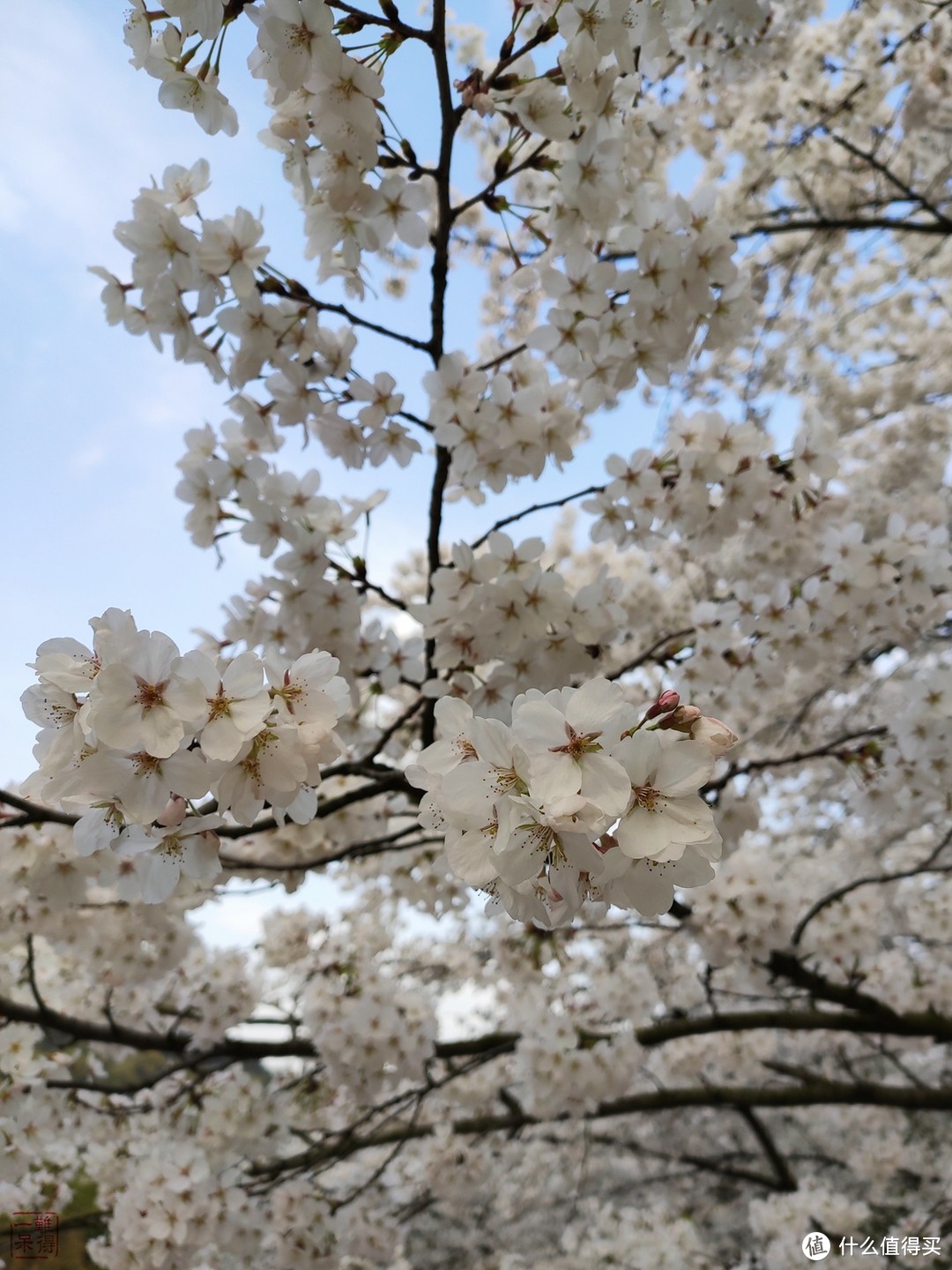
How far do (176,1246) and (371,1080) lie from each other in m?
0.92

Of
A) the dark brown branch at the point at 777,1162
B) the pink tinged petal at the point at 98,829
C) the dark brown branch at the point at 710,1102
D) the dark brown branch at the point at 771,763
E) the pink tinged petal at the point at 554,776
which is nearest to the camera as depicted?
the pink tinged petal at the point at 554,776

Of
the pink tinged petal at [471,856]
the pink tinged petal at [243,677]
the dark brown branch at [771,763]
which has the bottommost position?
the pink tinged petal at [471,856]

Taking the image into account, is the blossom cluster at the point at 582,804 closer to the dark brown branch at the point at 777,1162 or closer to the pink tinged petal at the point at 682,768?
the pink tinged petal at the point at 682,768

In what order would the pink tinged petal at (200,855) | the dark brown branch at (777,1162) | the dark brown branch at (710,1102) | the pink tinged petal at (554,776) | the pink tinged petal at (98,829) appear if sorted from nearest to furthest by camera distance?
1. the pink tinged petal at (554,776)
2. the pink tinged petal at (98,829)
3. the pink tinged petal at (200,855)
4. the dark brown branch at (710,1102)
5. the dark brown branch at (777,1162)

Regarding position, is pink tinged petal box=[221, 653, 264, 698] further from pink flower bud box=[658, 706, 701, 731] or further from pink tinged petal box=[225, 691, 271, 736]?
pink flower bud box=[658, 706, 701, 731]

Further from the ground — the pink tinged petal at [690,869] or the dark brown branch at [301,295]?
the dark brown branch at [301,295]

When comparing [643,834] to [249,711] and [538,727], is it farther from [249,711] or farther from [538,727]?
[249,711]

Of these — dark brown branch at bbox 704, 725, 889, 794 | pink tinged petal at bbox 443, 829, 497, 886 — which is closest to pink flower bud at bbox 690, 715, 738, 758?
pink tinged petal at bbox 443, 829, 497, 886

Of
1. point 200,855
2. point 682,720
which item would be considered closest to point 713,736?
point 682,720

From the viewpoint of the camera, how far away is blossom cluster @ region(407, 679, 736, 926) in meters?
1.01

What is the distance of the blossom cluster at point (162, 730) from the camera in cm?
110

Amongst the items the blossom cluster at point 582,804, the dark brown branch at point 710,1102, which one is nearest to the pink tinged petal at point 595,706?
the blossom cluster at point 582,804

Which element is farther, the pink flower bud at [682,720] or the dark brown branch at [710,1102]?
the dark brown branch at [710,1102]

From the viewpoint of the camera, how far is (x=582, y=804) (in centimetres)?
98
